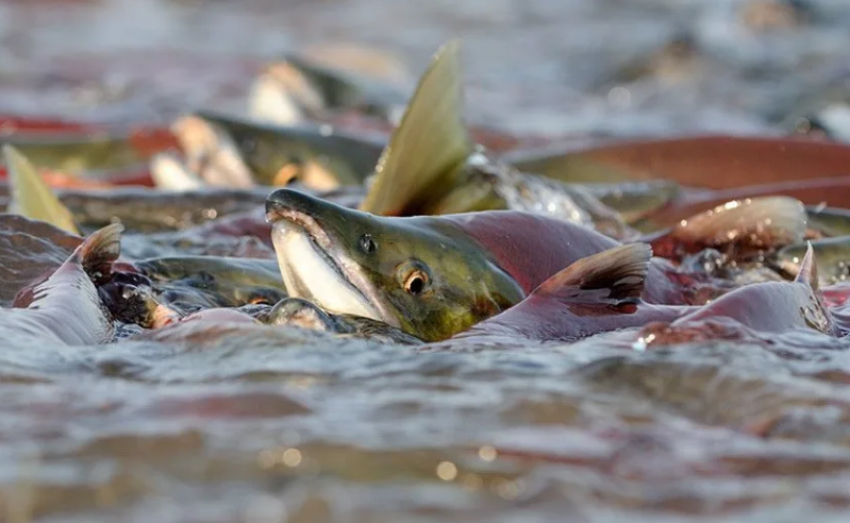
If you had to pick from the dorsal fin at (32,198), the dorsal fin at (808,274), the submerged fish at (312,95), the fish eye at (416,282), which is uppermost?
the dorsal fin at (808,274)

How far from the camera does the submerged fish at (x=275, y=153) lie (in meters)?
4.11

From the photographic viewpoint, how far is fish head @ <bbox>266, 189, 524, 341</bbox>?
80.5 inches

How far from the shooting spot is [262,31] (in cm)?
1298

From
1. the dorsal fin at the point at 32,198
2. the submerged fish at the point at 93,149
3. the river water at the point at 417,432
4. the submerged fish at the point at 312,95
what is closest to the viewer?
the river water at the point at 417,432

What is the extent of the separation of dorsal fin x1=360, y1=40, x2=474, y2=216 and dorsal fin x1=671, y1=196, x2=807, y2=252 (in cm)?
48

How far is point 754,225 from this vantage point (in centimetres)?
286

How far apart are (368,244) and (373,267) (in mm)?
34

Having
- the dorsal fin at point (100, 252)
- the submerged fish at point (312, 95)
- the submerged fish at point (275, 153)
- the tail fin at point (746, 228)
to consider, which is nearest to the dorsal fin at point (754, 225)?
the tail fin at point (746, 228)

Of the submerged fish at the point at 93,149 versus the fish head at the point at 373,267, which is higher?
the fish head at the point at 373,267

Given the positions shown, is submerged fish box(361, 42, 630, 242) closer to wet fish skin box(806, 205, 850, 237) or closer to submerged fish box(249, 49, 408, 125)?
wet fish skin box(806, 205, 850, 237)

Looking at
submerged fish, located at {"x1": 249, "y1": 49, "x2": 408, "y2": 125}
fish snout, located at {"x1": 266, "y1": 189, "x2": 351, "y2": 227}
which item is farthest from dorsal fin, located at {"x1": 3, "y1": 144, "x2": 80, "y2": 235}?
submerged fish, located at {"x1": 249, "y1": 49, "x2": 408, "y2": 125}

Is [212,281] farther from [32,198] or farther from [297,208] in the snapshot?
[32,198]

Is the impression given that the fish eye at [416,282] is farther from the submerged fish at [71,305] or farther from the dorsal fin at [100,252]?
the dorsal fin at [100,252]

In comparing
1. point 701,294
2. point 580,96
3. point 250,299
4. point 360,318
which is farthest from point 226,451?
point 580,96
